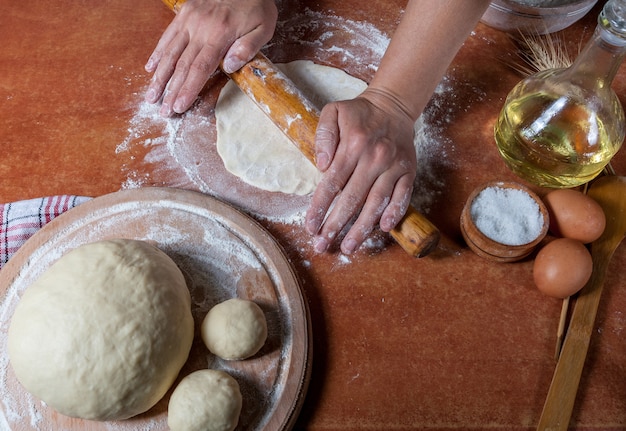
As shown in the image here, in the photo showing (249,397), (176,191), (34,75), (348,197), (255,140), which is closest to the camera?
(249,397)

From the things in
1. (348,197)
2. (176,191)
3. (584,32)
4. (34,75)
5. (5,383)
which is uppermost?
(584,32)

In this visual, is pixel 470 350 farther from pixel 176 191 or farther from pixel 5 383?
pixel 5 383

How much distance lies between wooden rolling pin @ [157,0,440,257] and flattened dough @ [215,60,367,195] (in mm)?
87

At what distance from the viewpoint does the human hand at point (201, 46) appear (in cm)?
133

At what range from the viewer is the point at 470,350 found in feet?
3.64

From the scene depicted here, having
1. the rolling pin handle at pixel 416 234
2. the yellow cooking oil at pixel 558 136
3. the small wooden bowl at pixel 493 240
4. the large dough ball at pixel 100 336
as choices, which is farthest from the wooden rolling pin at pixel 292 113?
the large dough ball at pixel 100 336

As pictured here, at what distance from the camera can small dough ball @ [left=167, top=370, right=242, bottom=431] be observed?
2.97 feet

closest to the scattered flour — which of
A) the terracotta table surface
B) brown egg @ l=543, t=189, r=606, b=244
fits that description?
the terracotta table surface

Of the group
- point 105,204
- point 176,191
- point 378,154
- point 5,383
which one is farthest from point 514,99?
point 5,383

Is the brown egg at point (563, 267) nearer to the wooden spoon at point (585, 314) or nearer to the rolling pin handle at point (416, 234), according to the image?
the wooden spoon at point (585, 314)

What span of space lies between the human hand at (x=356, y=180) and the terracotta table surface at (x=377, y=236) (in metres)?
0.12

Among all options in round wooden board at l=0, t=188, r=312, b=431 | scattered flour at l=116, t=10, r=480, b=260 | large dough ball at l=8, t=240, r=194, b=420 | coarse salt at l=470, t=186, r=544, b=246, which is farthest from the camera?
scattered flour at l=116, t=10, r=480, b=260

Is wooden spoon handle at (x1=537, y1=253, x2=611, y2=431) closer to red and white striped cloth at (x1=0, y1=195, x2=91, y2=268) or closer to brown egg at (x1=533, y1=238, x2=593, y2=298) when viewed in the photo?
brown egg at (x1=533, y1=238, x2=593, y2=298)

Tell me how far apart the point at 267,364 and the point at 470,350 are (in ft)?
1.52
